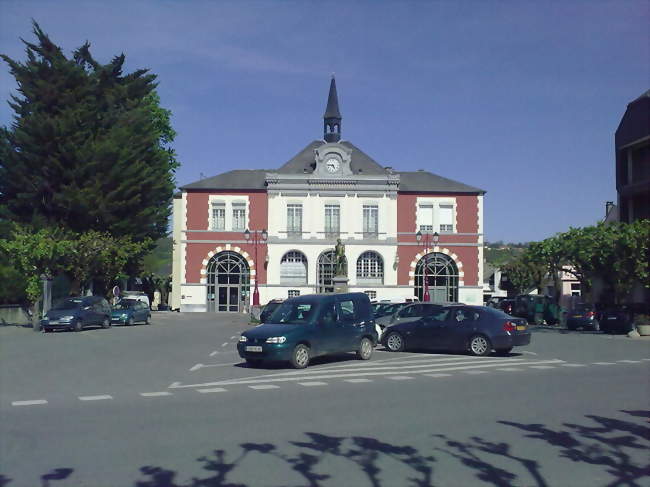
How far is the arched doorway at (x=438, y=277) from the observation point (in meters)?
61.3

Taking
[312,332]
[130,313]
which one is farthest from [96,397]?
[130,313]

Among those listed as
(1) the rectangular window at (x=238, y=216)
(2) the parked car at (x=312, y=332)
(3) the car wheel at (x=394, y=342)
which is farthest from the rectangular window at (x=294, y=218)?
(2) the parked car at (x=312, y=332)

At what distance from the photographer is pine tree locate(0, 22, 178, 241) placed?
140ft

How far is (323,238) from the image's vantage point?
61.1 meters

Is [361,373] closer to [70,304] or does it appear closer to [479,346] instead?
[479,346]

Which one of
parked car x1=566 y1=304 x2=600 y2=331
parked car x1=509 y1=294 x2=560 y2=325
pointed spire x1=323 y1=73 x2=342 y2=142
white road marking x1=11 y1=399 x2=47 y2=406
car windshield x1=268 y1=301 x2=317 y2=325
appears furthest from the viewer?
pointed spire x1=323 y1=73 x2=342 y2=142

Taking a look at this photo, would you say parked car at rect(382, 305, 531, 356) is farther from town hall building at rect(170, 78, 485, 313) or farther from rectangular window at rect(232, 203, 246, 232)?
rectangular window at rect(232, 203, 246, 232)

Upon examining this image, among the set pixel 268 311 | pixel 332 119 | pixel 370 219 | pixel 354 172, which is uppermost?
pixel 332 119

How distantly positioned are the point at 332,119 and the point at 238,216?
1280 cm

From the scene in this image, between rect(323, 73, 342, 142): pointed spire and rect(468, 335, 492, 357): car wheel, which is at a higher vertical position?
rect(323, 73, 342, 142): pointed spire

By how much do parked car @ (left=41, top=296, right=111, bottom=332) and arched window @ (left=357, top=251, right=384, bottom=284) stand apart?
28999 mm

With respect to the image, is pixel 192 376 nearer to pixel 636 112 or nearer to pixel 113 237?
pixel 113 237

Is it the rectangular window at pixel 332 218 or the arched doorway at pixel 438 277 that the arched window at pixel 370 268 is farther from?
the rectangular window at pixel 332 218

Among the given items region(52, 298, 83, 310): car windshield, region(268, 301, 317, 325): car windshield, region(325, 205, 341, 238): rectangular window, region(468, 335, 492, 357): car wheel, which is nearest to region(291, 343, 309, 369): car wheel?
region(268, 301, 317, 325): car windshield
